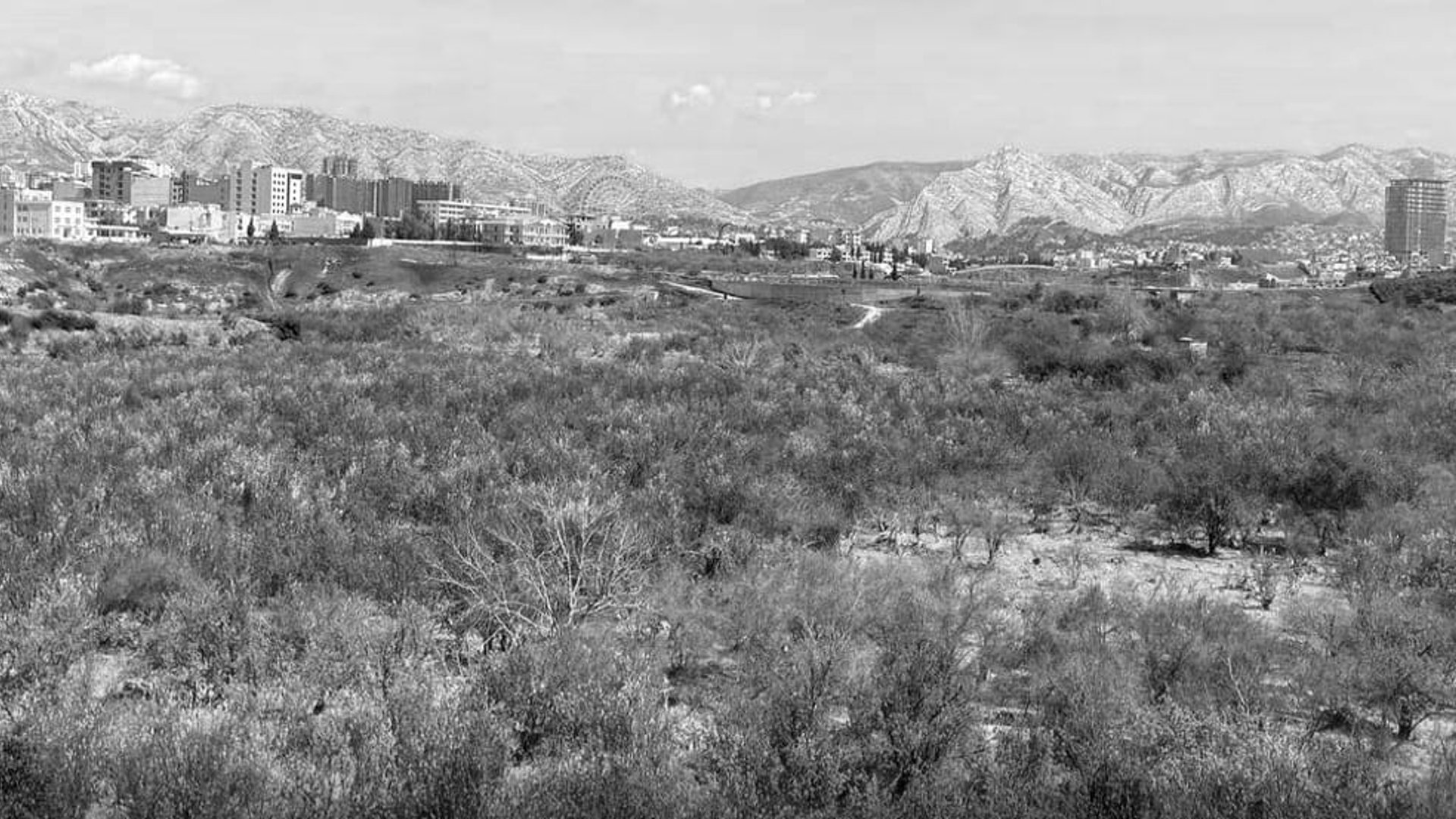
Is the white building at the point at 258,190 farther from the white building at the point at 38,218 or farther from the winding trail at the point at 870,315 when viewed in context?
the winding trail at the point at 870,315

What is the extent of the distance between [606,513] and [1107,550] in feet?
18.9

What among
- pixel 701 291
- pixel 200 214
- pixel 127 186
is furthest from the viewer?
pixel 127 186

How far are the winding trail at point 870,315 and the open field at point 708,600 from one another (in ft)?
92.7

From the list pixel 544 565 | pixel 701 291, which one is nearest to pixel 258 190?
pixel 701 291

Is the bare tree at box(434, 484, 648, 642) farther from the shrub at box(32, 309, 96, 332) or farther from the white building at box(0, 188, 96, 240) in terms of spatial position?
the white building at box(0, 188, 96, 240)

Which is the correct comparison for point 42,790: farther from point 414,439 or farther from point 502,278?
point 502,278

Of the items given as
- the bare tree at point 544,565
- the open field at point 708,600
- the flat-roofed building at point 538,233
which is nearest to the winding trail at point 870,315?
the open field at point 708,600

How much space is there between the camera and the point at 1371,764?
571 cm

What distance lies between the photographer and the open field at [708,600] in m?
5.24

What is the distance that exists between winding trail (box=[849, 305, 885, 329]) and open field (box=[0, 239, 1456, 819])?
92.7ft

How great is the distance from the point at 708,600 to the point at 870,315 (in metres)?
48.4

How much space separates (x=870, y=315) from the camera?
56.1 meters

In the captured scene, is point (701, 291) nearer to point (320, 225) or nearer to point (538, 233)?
point (538, 233)

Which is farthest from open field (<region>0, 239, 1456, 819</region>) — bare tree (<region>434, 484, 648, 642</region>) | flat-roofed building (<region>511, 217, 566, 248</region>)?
flat-roofed building (<region>511, 217, 566, 248</region>)
